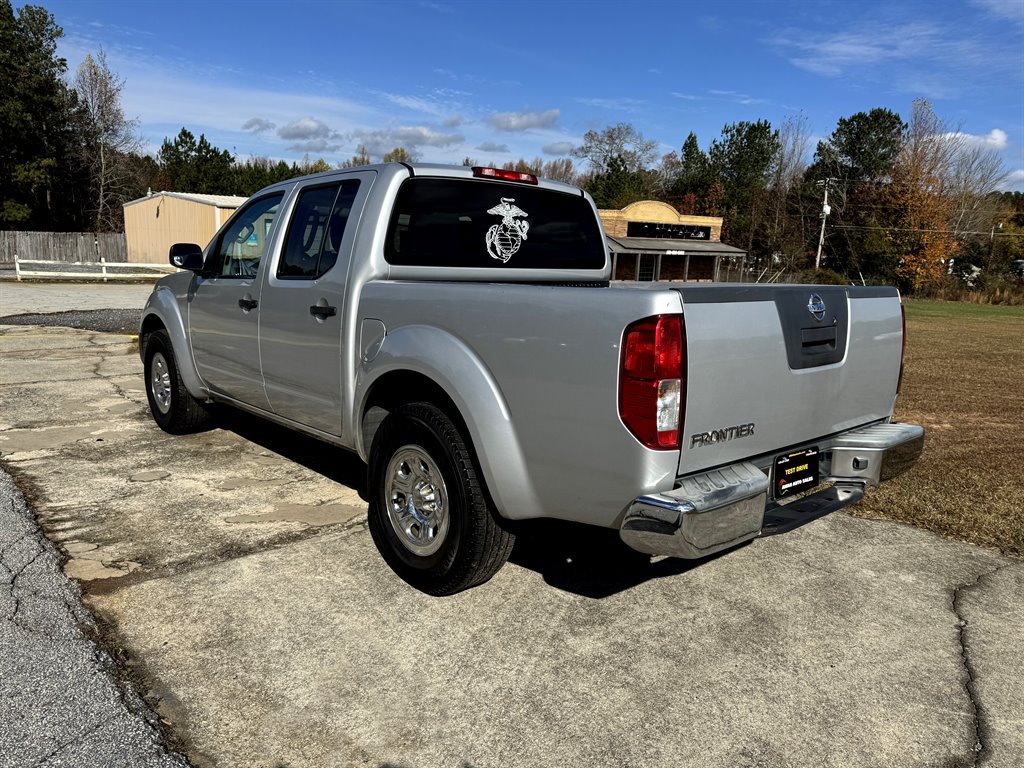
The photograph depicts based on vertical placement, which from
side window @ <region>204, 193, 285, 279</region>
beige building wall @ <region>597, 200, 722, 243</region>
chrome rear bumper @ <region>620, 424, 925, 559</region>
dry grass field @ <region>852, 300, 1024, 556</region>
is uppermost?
beige building wall @ <region>597, 200, 722, 243</region>

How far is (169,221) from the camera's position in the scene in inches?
1791

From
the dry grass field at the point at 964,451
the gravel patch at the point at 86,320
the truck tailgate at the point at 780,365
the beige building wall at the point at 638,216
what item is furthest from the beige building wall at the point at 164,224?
the truck tailgate at the point at 780,365

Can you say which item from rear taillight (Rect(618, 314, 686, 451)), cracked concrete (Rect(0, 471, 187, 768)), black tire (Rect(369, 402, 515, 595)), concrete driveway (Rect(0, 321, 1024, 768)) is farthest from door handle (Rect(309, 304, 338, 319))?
rear taillight (Rect(618, 314, 686, 451))

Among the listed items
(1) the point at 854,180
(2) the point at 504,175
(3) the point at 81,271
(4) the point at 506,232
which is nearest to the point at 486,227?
(4) the point at 506,232

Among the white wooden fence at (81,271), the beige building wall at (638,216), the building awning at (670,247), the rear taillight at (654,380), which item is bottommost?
the white wooden fence at (81,271)

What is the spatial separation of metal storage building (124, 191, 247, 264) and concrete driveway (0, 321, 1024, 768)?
134 ft

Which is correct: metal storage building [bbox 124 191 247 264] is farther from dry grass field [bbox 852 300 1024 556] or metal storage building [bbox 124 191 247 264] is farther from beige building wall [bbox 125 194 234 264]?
dry grass field [bbox 852 300 1024 556]

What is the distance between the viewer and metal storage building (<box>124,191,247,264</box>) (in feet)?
141

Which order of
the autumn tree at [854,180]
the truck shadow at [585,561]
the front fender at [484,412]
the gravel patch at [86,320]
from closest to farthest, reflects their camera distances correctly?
1. the front fender at [484,412]
2. the truck shadow at [585,561]
3. the gravel patch at [86,320]
4. the autumn tree at [854,180]

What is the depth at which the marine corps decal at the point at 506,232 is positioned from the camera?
4375mm

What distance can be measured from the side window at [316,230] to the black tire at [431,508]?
1.17 meters

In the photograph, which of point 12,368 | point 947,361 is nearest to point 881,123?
point 947,361

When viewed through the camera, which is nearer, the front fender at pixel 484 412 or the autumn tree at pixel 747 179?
the front fender at pixel 484 412

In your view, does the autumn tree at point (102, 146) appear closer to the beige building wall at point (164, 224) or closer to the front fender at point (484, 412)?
the beige building wall at point (164, 224)
